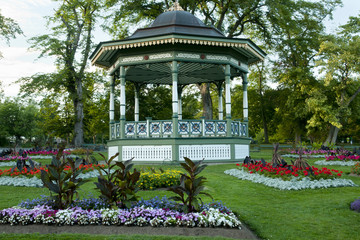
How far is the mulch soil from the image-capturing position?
4.54 metres

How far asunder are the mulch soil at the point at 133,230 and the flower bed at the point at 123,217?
0.09m

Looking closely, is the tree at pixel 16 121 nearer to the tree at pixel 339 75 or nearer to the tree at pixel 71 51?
the tree at pixel 71 51

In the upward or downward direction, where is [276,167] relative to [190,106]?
downward

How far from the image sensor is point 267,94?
43000 millimetres

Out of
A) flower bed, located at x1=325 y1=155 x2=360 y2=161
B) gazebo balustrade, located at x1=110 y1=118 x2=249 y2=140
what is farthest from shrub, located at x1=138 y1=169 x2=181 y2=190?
flower bed, located at x1=325 y1=155 x2=360 y2=161

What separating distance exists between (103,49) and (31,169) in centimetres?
755

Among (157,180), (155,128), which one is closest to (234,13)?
(155,128)

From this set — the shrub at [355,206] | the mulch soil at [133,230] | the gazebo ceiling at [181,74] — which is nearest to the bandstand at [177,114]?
the gazebo ceiling at [181,74]

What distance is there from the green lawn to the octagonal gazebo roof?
7839 millimetres

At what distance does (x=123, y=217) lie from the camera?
4.84m

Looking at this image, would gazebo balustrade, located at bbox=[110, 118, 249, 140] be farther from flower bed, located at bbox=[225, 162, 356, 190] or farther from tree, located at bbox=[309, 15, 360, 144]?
tree, located at bbox=[309, 15, 360, 144]

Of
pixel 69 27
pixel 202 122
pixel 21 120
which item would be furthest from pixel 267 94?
pixel 21 120

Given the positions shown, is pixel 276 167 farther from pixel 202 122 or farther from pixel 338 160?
pixel 338 160

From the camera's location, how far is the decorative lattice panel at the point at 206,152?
15133mm
